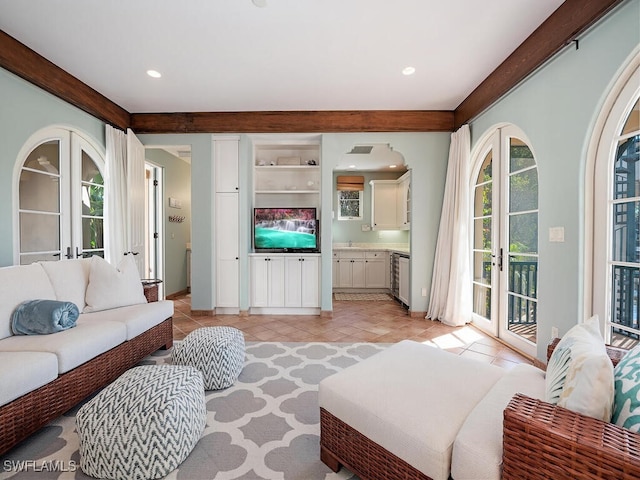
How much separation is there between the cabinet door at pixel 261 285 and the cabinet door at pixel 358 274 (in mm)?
2133

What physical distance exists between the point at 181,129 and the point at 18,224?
209 cm

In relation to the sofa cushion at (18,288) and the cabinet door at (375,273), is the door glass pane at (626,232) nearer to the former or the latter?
the cabinet door at (375,273)

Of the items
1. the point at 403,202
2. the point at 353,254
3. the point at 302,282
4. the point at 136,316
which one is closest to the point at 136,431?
the point at 136,316

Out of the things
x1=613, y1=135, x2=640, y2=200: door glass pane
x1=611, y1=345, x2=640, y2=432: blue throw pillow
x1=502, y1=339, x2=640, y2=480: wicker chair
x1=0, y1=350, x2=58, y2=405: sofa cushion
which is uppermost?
x1=613, y1=135, x2=640, y2=200: door glass pane

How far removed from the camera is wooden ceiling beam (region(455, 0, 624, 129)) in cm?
189

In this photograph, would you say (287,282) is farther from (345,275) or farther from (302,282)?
(345,275)

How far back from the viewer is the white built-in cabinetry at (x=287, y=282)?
13.5 feet

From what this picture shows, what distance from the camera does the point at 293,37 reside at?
2398mm

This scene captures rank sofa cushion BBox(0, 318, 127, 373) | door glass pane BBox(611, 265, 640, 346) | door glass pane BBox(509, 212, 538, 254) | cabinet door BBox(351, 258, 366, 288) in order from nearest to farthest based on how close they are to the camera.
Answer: sofa cushion BBox(0, 318, 127, 373) → door glass pane BBox(611, 265, 640, 346) → door glass pane BBox(509, 212, 538, 254) → cabinet door BBox(351, 258, 366, 288)

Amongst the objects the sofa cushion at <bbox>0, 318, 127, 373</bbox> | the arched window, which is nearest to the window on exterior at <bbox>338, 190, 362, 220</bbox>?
the arched window

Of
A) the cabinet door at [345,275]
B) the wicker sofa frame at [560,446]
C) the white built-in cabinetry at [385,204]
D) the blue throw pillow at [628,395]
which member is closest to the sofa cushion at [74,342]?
the wicker sofa frame at [560,446]

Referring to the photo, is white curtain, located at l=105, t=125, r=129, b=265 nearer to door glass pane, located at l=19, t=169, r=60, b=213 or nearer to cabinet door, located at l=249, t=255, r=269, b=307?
door glass pane, located at l=19, t=169, r=60, b=213

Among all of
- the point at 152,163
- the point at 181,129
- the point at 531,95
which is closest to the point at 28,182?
the point at 181,129

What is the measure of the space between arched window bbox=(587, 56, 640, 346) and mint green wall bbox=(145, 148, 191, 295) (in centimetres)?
537
